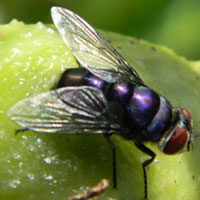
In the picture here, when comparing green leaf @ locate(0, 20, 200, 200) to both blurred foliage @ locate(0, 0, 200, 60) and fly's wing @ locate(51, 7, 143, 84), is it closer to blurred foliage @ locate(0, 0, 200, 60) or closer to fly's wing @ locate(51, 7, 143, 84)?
fly's wing @ locate(51, 7, 143, 84)

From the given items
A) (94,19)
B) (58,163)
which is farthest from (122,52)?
(94,19)

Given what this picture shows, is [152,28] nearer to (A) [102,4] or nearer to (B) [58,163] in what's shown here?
(A) [102,4]

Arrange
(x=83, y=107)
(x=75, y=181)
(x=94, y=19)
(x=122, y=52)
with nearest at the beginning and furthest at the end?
(x=75, y=181), (x=83, y=107), (x=122, y=52), (x=94, y=19)

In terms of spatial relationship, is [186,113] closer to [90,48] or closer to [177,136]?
[177,136]

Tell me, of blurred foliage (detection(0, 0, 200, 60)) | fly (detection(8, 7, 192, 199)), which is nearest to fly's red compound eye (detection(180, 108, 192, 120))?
fly (detection(8, 7, 192, 199))

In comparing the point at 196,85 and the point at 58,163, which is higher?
the point at 196,85
